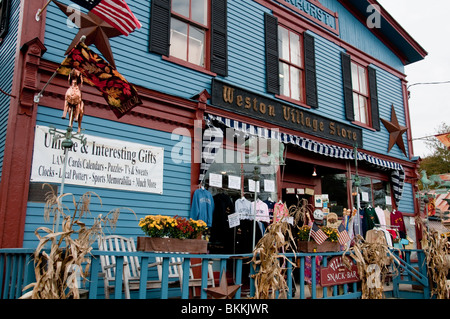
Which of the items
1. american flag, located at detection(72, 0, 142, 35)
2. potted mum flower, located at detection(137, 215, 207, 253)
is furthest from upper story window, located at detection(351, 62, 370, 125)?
potted mum flower, located at detection(137, 215, 207, 253)

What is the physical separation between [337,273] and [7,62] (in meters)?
6.24

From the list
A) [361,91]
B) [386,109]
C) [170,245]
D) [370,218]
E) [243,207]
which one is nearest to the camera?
[170,245]

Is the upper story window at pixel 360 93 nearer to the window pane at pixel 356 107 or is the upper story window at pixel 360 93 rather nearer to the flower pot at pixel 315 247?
the window pane at pixel 356 107

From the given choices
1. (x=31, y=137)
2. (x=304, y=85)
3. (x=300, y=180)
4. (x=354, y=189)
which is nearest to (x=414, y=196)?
(x=354, y=189)

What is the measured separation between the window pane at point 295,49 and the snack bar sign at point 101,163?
4814mm

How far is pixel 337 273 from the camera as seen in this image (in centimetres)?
527

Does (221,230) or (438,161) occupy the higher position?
(438,161)

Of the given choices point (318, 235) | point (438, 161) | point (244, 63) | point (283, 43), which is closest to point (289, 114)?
point (244, 63)

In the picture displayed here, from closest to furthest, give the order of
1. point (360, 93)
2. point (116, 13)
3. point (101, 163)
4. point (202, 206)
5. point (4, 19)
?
point (116, 13)
point (101, 163)
point (202, 206)
point (4, 19)
point (360, 93)

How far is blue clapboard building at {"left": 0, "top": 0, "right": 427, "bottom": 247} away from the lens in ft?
18.8

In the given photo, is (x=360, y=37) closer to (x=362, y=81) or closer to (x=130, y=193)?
(x=362, y=81)

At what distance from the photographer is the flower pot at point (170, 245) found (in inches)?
158

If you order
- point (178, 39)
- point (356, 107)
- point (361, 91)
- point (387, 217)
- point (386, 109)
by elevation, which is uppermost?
point (361, 91)

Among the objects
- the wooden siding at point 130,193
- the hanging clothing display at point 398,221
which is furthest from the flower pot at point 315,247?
the hanging clothing display at point 398,221
